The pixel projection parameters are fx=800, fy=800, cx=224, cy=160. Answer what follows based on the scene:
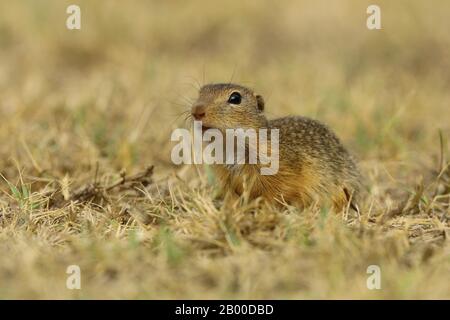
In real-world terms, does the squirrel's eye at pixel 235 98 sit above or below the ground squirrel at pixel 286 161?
above

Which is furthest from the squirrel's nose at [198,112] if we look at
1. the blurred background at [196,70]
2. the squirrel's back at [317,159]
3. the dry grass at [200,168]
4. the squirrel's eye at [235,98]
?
the blurred background at [196,70]

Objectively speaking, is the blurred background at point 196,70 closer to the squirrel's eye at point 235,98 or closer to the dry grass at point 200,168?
the dry grass at point 200,168

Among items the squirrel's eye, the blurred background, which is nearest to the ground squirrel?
the squirrel's eye

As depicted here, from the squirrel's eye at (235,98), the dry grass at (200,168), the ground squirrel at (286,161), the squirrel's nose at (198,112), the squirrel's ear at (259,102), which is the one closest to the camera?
the dry grass at (200,168)
